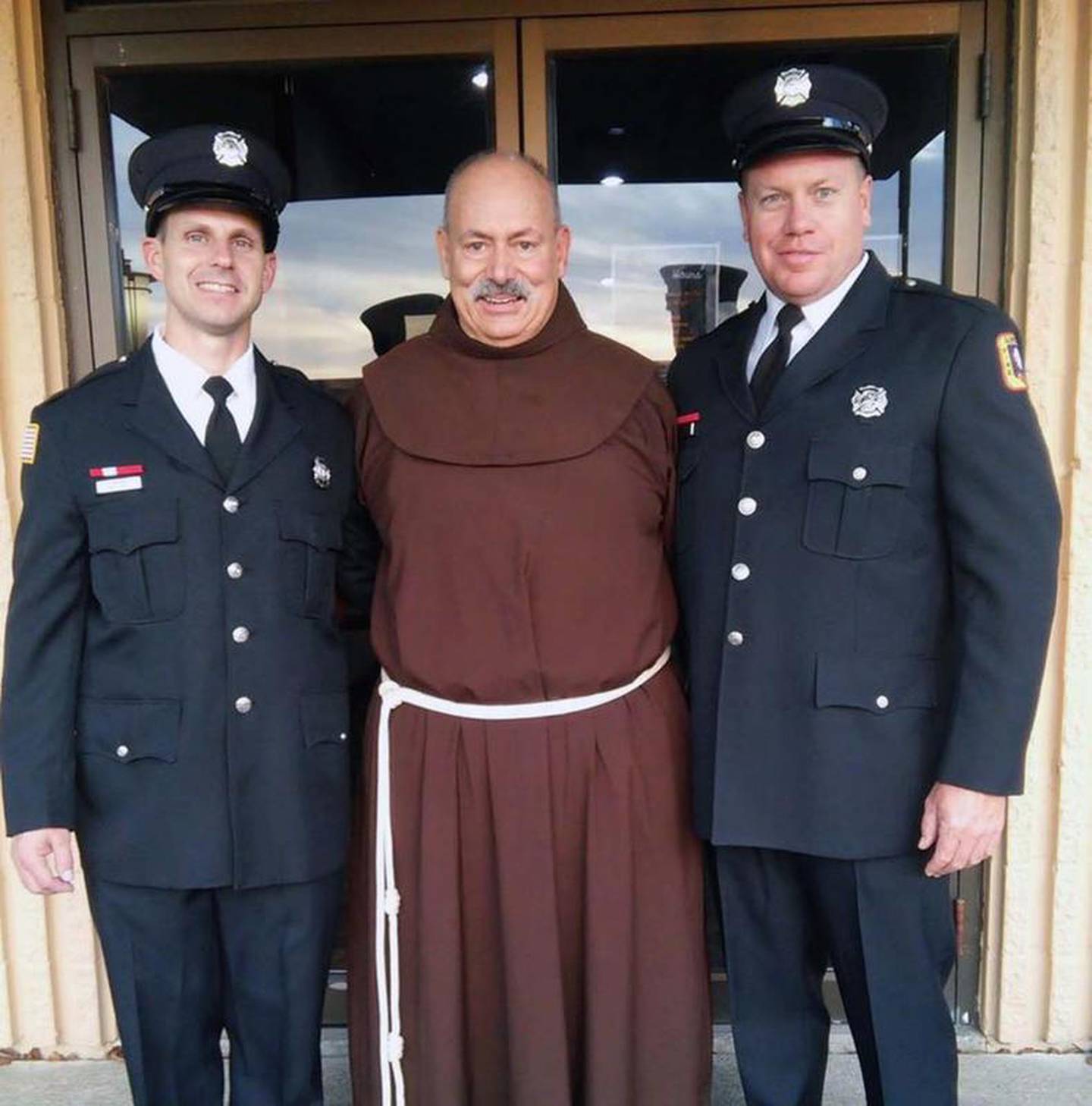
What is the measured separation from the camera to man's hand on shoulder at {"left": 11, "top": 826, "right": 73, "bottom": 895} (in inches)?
73.4

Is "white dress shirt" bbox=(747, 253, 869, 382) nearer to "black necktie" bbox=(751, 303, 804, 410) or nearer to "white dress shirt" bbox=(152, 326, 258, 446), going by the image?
"black necktie" bbox=(751, 303, 804, 410)

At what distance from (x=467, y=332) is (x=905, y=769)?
1074mm

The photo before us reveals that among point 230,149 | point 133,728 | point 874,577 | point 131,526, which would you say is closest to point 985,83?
point 874,577

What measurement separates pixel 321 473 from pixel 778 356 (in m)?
0.83

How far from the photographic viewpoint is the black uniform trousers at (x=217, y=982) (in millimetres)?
1938

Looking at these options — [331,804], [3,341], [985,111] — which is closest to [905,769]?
[331,804]

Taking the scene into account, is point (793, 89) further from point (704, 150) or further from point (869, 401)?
point (704, 150)

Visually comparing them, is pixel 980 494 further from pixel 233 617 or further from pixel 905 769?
pixel 233 617

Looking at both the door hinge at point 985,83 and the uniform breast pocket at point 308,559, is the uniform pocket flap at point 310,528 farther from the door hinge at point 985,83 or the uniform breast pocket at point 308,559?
the door hinge at point 985,83

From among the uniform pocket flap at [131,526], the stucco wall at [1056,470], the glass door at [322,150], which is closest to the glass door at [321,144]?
the glass door at [322,150]

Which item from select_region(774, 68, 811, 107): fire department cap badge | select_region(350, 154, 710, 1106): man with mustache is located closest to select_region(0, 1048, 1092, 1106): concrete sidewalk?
select_region(350, 154, 710, 1106): man with mustache

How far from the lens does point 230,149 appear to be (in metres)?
1.88

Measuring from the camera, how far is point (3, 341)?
247 centimetres

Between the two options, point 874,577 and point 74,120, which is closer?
point 874,577
